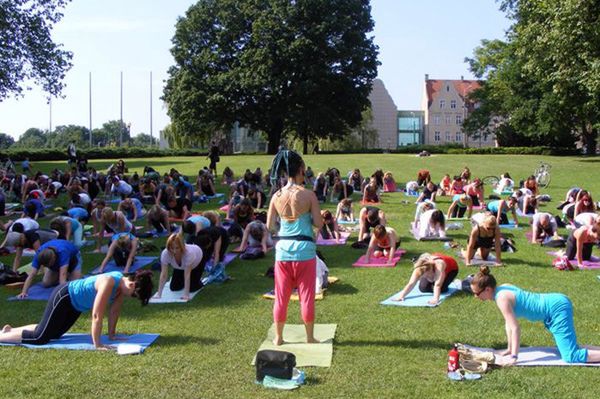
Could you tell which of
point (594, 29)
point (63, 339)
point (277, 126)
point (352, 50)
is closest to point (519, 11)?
point (594, 29)

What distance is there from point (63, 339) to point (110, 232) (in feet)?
24.9

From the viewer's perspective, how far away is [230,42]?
50.3 meters

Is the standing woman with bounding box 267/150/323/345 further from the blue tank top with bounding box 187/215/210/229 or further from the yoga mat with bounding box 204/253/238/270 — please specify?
the blue tank top with bounding box 187/215/210/229

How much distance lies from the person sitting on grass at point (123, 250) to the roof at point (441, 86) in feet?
290

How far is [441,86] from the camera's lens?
95688 millimetres

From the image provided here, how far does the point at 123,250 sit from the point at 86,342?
13.3 feet

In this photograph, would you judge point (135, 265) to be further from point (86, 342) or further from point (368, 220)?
point (368, 220)

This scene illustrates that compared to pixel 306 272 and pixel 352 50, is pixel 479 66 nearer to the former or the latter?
pixel 352 50

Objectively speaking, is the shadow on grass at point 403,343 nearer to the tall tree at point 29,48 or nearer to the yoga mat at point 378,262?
the yoga mat at point 378,262

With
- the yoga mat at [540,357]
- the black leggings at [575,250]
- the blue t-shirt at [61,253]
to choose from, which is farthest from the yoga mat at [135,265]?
the black leggings at [575,250]

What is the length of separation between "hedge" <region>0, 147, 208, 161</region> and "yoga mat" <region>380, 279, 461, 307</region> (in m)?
37.3

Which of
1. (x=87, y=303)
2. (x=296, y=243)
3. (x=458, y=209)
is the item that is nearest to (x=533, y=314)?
(x=296, y=243)

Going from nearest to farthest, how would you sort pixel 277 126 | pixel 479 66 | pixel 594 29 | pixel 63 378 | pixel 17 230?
pixel 63 378 → pixel 17 230 → pixel 594 29 → pixel 277 126 → pixel 479 66

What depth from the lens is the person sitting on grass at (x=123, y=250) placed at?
10.6m
